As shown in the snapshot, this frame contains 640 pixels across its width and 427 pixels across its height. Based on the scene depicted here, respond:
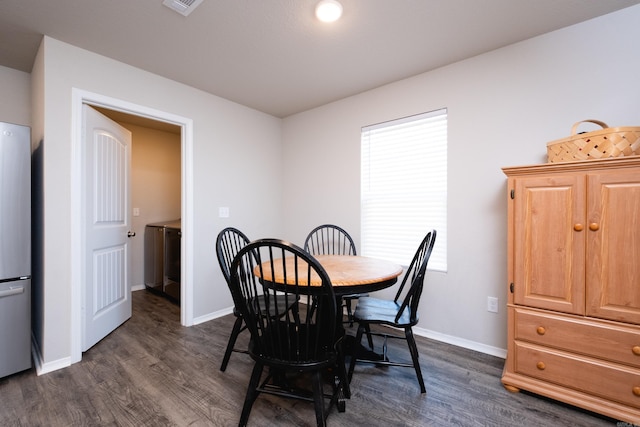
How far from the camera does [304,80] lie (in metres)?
2.71

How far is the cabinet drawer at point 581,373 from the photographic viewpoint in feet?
4.76

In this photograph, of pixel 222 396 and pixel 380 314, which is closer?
pixel 222 396

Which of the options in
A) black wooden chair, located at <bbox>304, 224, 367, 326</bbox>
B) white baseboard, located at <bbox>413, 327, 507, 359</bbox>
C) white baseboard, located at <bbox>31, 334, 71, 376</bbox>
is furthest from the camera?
black wooden chair, located at <bbox>304, 224, 367, 326</bbox>

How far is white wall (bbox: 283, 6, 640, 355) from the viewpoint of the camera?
181 centimetres

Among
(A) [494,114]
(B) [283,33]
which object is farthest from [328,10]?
(A) [494,114]

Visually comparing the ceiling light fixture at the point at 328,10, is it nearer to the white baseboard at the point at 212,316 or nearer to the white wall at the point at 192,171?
the white wall at the point at 192,171

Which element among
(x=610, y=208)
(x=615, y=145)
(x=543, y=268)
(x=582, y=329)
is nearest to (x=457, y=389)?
(x=582, y=329)

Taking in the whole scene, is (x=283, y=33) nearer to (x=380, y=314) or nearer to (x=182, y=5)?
(x=182, y=5)

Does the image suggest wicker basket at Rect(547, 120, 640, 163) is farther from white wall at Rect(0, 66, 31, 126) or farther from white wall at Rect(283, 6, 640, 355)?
white wall at Rect(0, 66, 31, 126)

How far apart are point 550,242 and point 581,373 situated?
0.73 meters

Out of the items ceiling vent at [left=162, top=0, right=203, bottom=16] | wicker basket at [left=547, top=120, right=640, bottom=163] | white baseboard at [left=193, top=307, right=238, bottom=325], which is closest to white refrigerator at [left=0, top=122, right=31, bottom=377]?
white baseboard at [left=193, top=307, right=238, bottom=325]

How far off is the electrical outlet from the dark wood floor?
0.36 meters

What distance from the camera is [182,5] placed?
5.64ft

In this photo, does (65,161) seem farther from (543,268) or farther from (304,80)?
(543,268)
